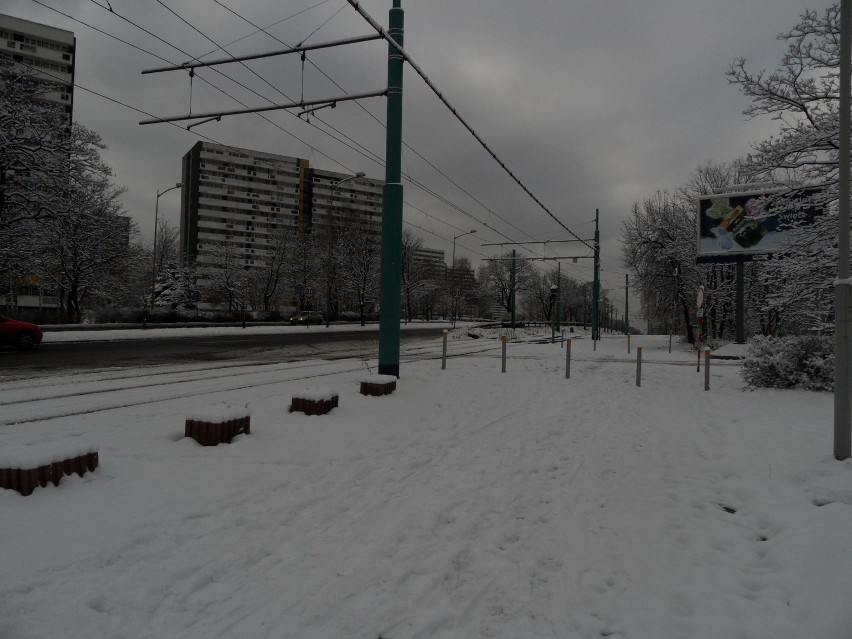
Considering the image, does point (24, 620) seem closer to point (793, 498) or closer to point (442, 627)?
point (442, 627)

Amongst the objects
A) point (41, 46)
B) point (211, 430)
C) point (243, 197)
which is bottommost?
point (211, 430)

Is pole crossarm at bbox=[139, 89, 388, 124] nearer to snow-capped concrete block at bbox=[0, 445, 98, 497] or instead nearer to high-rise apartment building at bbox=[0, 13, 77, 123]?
snow-capped concrete block at bbox=[0, 445, 98, 497]

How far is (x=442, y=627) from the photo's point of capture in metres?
2.63

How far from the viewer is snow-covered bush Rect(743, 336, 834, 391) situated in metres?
10.4

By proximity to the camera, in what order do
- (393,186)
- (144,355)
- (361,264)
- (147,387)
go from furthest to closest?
(361,264) < (144,355) < (393,186) < (147,387)

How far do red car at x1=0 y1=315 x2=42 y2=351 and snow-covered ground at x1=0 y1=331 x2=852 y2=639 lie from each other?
40.5 ft

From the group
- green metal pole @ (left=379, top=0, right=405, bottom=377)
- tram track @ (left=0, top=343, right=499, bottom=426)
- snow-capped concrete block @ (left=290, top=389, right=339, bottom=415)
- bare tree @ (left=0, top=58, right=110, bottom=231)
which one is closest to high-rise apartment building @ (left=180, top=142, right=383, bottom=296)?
bare tree @ (left=0, top=58, right=110, bottom=231)

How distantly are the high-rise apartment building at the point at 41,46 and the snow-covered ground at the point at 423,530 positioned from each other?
76.6 meters

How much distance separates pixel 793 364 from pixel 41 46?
91070 mm

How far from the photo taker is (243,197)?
106375mm

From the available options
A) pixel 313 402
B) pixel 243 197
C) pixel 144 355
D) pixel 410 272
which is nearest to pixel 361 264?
pixel 410 272

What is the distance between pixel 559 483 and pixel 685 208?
109 ft

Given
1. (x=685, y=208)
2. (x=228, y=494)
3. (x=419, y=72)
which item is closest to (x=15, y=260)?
(x=419, y=72)

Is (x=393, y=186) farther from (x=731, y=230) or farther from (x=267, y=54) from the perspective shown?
(x=731, y=230)
